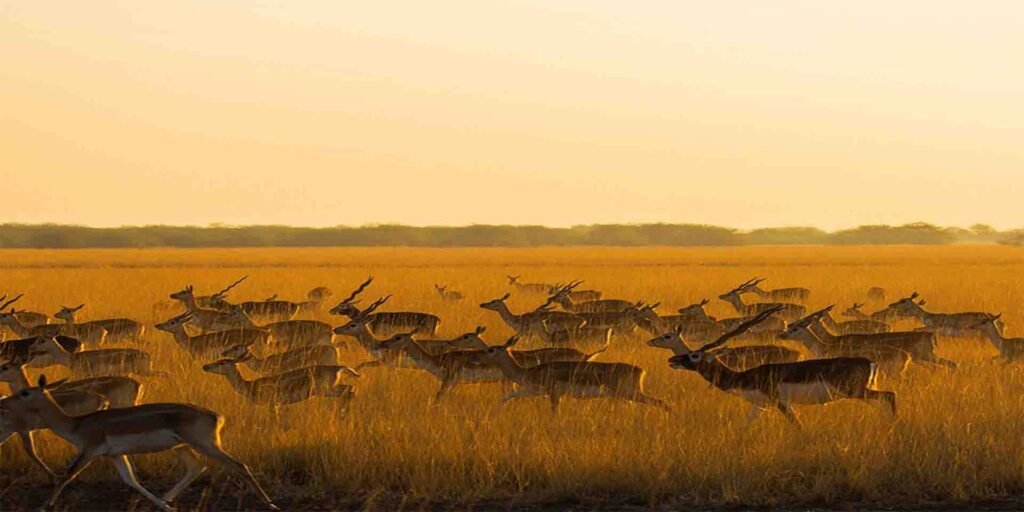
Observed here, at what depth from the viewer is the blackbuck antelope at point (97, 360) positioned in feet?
49.8

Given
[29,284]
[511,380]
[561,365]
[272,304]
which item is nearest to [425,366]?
[511,380]

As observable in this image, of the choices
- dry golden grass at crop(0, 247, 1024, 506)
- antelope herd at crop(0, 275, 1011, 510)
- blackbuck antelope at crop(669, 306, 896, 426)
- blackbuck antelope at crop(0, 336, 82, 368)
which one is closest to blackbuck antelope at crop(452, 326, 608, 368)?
antelope herd at crop(0, 275, 1011, 510)

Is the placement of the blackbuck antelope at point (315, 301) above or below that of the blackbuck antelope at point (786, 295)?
below

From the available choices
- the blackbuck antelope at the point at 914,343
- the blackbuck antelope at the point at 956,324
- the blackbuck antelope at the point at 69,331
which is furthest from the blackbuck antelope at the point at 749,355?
the blackbuck antelope at the point at 69,331

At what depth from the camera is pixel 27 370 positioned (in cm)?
1616

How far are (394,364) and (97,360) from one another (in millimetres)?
3828

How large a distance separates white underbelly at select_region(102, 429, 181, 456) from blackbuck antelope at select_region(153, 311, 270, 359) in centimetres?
853

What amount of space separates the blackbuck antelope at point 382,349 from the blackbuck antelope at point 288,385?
2046 mm

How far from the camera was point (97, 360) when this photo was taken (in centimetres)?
1529

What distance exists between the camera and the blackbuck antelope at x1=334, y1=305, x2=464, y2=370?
15742mm

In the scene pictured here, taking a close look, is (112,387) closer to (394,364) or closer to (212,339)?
(394,364)

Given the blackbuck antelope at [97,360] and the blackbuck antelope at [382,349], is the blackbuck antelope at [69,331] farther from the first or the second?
the blackbuck antelope at [382,349]

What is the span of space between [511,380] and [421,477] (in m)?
4.37

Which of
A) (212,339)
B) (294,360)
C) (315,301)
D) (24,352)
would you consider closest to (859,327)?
(294,360)
